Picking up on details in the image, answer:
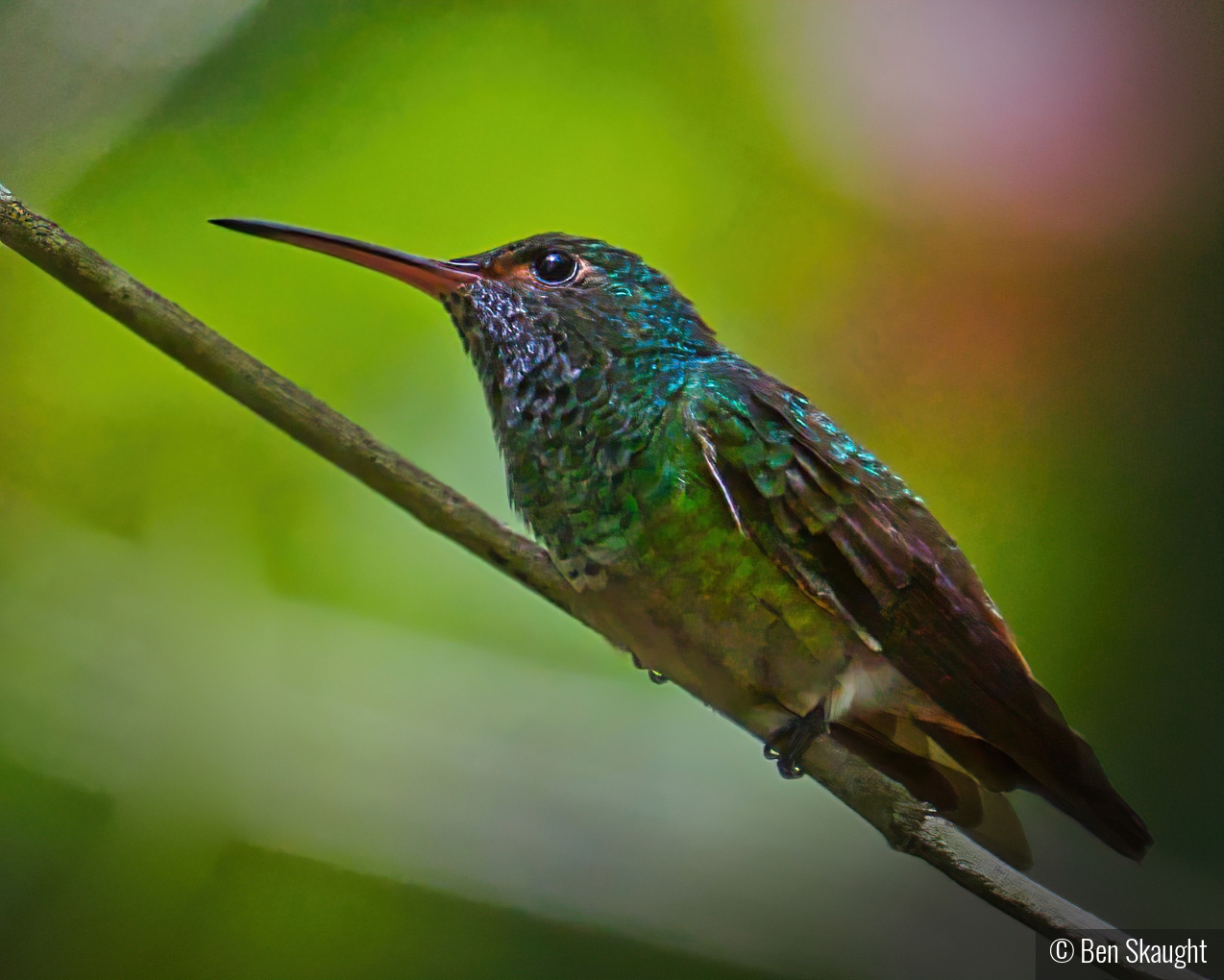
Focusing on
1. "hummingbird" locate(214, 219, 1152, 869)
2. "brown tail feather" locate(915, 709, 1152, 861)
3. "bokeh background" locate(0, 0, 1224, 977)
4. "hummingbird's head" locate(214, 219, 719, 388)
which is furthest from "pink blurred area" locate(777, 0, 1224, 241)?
"brown tail feather" locate(915, 709, 1152, 861)

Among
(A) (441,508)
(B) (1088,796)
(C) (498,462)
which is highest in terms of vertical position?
(C) (498,462)

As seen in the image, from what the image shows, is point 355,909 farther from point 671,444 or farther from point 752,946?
point 671,444

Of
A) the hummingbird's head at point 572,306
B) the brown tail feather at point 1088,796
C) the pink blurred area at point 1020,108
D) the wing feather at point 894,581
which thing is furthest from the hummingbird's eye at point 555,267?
the brown tail feather at point 1088,796

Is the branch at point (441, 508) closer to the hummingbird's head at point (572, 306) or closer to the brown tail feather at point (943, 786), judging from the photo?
the brown tail feather at point (943, 786)

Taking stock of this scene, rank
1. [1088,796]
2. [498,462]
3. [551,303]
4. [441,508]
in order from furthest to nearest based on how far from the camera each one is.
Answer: [498,462] < [551,303] < [441,508] < [1088,796]

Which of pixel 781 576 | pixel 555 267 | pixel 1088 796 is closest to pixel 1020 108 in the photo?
pixel 555 267

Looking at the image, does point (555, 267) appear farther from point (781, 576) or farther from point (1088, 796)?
point (1088, 796)

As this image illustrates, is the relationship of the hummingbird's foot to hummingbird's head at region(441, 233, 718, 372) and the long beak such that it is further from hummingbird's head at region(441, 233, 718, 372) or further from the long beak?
Answer: the long beak

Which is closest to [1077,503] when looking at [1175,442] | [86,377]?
[1175,442]
